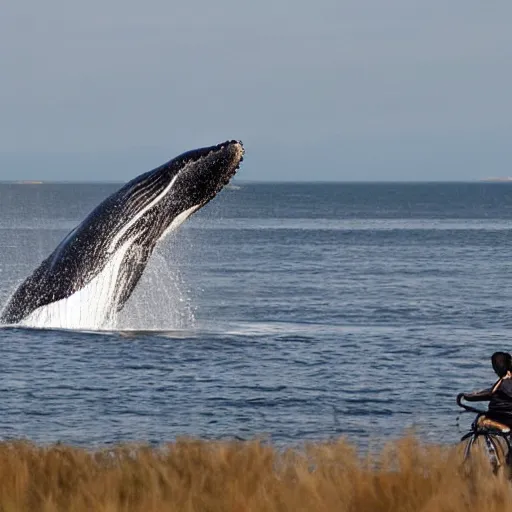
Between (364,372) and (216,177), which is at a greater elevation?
(216,177)

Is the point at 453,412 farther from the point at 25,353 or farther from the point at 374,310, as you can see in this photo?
the point at 374,310

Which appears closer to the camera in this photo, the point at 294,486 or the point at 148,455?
the point at 294,486

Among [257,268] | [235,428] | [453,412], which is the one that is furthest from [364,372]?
[257,268]

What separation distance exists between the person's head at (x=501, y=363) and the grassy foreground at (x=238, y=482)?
2.64ft

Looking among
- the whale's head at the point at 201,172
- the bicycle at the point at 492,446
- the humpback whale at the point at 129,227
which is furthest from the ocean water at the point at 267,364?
the bicycle at the point at 492,446

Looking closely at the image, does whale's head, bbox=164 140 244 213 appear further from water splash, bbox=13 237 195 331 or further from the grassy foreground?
the grassy foreground

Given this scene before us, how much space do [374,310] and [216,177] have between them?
19.5 meters

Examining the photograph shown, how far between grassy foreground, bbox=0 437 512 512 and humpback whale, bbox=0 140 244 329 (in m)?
9.45

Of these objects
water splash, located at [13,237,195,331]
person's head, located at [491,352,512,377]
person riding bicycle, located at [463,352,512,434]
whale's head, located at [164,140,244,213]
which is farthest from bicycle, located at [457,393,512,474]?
water splash, located at [13,237,195,331]

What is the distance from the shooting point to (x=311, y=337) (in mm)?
32188

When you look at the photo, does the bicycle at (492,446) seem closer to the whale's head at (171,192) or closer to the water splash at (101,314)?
the whale's head at (171,192)

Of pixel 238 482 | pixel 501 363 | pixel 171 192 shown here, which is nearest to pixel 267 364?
pixel 171 192

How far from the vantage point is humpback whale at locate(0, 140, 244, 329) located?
2159cm

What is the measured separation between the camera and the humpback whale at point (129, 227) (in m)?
21.6
